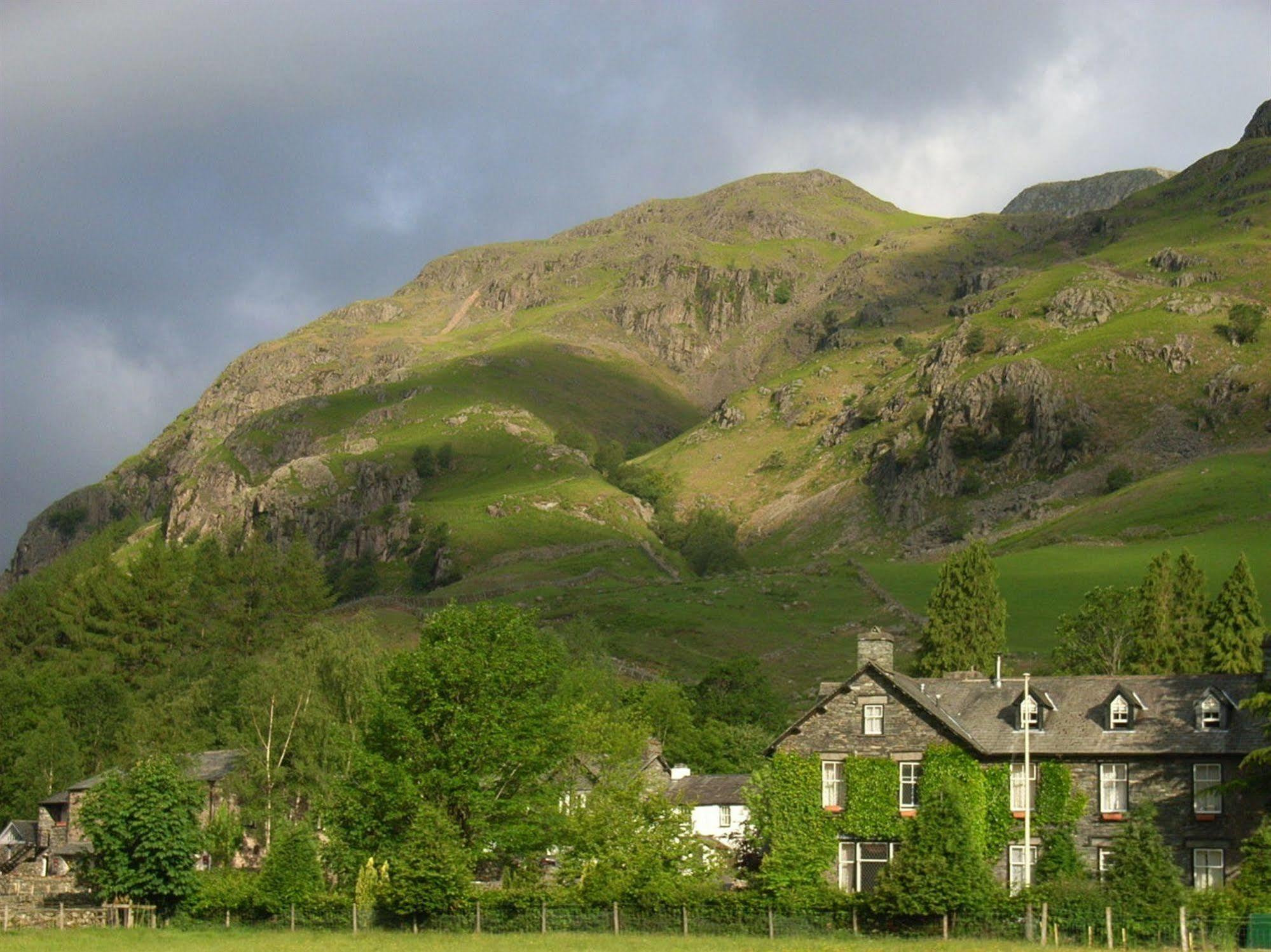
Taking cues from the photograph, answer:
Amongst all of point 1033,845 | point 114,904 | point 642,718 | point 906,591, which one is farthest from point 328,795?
point 906,591

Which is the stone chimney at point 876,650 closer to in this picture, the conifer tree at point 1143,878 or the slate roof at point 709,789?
the slate roof at point 709,789

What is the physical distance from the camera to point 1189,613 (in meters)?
102

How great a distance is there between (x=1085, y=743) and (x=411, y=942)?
86.0 feet

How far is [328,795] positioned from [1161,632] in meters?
53.0

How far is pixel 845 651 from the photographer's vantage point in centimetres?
16138

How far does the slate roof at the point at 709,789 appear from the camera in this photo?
7719 cm

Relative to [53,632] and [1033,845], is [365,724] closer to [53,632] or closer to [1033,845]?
[1033,845]

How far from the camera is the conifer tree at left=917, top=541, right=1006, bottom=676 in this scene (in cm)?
11012

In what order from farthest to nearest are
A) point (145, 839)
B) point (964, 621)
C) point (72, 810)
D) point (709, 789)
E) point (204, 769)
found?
point (964, 621), point (72, 810), point (204, 769), point (709, 789), point (145, 839)

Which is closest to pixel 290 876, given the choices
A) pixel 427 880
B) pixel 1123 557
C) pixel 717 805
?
pixel 427 880

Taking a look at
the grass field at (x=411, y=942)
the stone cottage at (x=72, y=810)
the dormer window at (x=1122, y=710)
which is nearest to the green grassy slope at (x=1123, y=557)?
the stone cottage at (x=72, y=810)

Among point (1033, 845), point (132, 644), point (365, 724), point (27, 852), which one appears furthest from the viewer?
point (132, 644)

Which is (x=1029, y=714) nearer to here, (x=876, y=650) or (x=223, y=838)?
(x=876, y=650)

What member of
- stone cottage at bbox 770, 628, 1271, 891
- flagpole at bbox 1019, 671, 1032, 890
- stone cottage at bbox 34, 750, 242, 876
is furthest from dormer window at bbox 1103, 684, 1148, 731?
stone cottage at bbox 34, 750, 242, 876
